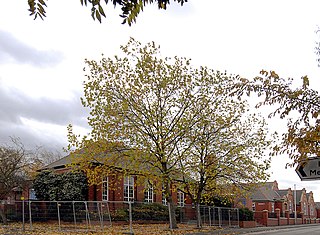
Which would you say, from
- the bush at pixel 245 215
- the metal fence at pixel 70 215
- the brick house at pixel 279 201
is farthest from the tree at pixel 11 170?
the brick house at pixel 279 201

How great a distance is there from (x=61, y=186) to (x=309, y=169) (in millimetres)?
26385

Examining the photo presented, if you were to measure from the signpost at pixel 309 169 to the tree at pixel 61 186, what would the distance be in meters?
24.6

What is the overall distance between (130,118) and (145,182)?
428 centimetres

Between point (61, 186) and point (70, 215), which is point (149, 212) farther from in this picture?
point (70, 215)

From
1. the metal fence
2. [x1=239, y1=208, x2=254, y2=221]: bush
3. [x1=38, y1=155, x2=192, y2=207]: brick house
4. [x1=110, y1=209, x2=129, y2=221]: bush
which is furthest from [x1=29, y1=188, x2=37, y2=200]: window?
[x1=239, y1=208, x2=254, y2=221]: bush

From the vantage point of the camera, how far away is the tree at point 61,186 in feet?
99.3

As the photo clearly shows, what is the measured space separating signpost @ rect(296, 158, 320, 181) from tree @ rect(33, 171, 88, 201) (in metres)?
24.6

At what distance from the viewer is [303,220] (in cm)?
6106

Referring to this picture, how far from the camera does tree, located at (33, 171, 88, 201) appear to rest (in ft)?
99.3

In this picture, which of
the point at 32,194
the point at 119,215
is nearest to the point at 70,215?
the point at 119,215

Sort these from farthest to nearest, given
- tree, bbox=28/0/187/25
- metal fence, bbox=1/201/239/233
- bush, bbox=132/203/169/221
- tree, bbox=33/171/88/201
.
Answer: tree, bbox=33/171/88/201
bush, bbox=132/203/169/221
metal fence, bbox=1/201/239/233
tree, bbox=28/0/187/25

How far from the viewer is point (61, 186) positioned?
31.1m

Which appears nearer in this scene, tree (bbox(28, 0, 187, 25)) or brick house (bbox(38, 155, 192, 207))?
tree (bbox(28, 0, 187, 25))

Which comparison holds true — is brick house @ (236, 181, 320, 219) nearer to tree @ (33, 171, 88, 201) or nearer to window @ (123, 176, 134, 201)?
window @ (123, 176, 134, 201)
